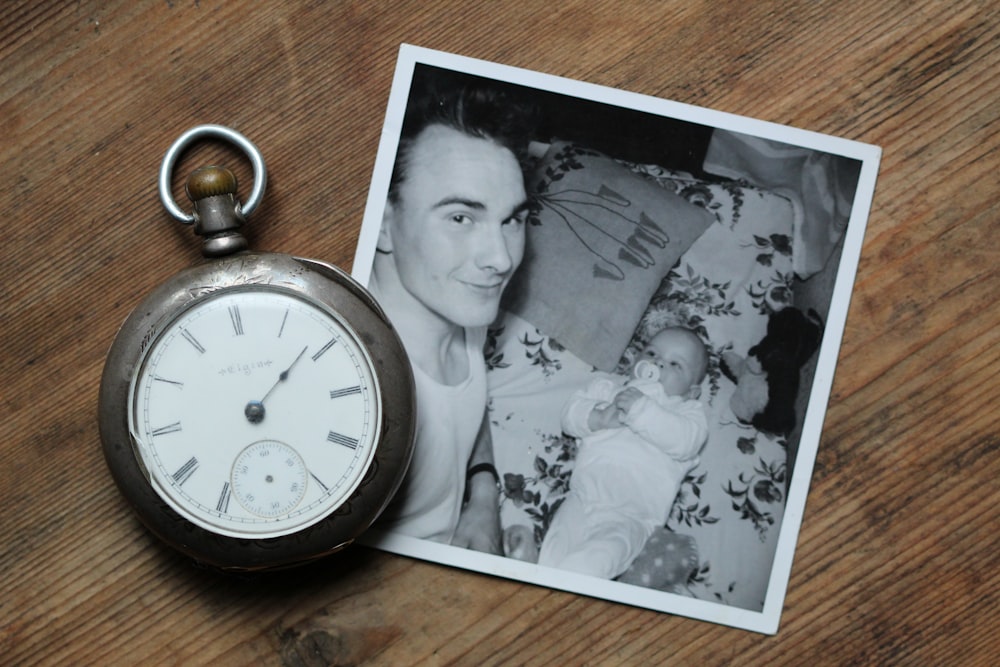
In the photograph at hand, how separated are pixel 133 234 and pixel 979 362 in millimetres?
793

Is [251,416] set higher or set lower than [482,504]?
higher

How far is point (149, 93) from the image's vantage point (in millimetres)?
809

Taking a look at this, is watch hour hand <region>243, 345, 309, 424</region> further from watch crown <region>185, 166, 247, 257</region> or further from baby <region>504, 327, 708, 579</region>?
baby <region>504, 327, 708, 579</region>

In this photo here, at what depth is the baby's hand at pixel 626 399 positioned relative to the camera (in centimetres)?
82

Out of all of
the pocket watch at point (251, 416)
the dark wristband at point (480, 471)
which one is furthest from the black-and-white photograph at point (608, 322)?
the pocket watch at point (251, 416)

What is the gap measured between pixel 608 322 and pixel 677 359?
0.07m

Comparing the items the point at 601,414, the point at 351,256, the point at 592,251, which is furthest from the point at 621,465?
the point at 351,256

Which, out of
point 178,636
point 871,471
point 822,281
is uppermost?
point 822,281

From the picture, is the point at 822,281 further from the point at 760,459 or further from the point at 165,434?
the point at 165,434

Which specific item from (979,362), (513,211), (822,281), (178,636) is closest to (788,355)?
(822,281)

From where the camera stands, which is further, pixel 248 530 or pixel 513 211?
pixel 513 211

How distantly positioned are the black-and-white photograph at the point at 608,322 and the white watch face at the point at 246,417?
0.12 m

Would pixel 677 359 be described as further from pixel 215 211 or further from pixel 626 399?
pixel 215 211

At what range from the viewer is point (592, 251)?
82cm
